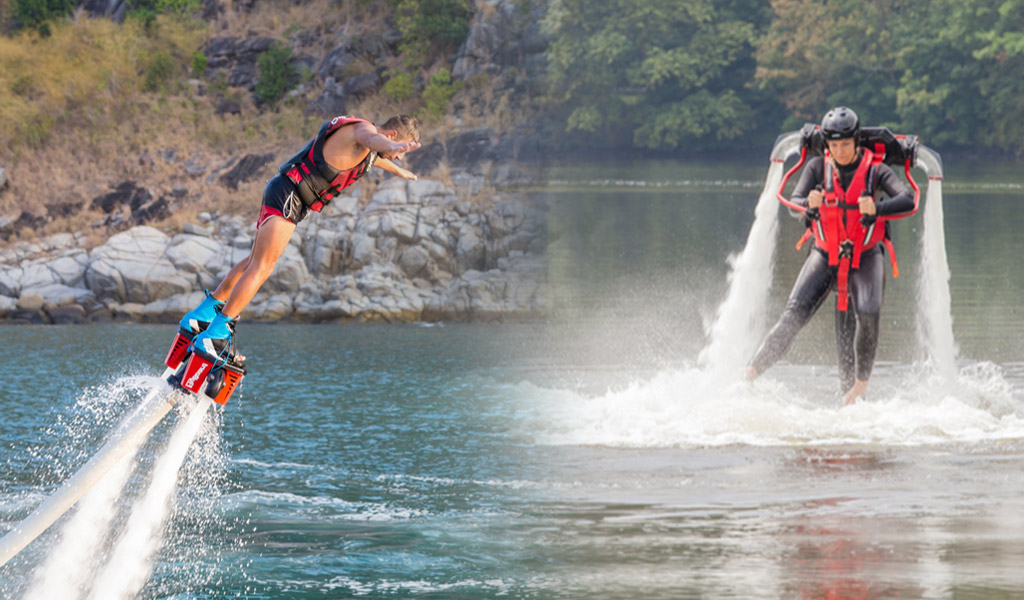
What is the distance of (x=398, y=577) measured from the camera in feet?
24.9

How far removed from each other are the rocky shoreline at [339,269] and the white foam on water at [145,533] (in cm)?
1886

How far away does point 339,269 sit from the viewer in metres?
30.1

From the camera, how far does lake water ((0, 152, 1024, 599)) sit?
7551 mm

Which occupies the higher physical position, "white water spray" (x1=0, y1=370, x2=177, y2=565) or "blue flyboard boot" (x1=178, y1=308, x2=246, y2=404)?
"blue flyboard boot" (x1=178, y1=308, x2=246, y2=404)

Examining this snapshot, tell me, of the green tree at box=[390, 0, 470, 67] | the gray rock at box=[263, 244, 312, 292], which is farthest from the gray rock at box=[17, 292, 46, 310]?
the green tree at box=[390, 0, 470, 67]

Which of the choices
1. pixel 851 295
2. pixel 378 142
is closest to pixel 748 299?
pixel 851 295

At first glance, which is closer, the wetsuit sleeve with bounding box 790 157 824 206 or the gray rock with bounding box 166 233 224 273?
the wetsuit sleeve with bounding box 790 157 824 206

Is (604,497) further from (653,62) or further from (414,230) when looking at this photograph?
(653,62)

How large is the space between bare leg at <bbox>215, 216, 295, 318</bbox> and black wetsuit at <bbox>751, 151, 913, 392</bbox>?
18.2ft

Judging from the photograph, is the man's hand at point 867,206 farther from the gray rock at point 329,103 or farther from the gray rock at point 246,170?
the gray rock at point 329,103

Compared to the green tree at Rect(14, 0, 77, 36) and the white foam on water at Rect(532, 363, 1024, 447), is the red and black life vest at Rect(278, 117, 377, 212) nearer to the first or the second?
the white foam on water at Rect(532, 363, 1024, 447)

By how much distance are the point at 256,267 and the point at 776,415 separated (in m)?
5.80

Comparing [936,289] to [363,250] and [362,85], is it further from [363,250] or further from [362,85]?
[362,85]

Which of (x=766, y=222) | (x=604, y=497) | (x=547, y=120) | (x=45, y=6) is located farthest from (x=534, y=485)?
(x=547, y=120)
